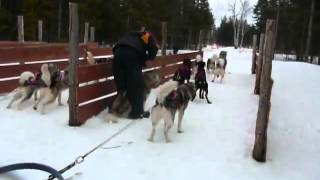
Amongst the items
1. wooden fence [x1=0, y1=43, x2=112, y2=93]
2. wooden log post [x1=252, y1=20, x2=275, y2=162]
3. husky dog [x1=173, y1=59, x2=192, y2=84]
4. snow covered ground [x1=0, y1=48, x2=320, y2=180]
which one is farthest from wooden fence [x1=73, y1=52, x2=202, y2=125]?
wooden log post [x1=252, y1=20, x2=275, y2=162]

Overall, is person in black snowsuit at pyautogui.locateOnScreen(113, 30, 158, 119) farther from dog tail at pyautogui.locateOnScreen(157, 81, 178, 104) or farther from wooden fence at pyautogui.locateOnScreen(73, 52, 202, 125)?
dog tail at pyautogui.locateOnScreen(157, 81, 178, 104)

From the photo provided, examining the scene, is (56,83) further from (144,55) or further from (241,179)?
(241,179)

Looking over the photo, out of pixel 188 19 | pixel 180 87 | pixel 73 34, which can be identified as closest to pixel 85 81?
pixel 73 34

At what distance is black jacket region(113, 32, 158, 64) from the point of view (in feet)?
27.9

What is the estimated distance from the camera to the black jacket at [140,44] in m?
8.51

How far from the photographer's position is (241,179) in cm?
584

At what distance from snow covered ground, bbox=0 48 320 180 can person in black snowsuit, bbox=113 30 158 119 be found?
454 mm

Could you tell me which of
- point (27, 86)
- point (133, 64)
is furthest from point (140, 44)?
point (27, 86)

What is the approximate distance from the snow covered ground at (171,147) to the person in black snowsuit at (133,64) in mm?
454

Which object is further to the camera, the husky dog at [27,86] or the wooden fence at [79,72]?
the husky dog at [27,86]

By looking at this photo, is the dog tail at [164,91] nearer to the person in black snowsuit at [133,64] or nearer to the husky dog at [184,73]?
the person in black snowsuit at [133,64]

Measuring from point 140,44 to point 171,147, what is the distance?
8.20 ft

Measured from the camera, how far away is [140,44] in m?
8.61

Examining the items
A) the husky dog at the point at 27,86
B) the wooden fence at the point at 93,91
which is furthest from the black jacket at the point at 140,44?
the husky dog at the point at 27,86
